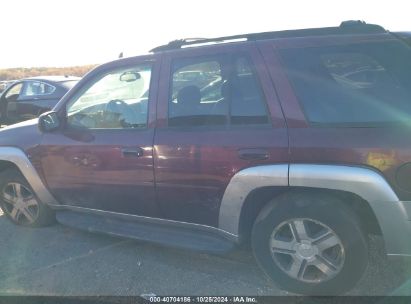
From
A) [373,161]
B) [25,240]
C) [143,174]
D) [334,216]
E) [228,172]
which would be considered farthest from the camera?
[25,240]

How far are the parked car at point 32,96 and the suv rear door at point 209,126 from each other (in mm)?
6789

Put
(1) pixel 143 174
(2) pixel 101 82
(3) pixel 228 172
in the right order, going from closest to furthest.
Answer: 1. (3) pixel 228 172
2. (1) pixel 143 174
3. (2) pixel 101 82

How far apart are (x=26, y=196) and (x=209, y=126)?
2.40m

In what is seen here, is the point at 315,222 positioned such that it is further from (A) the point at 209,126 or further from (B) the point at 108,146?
(B) the point at 108,146

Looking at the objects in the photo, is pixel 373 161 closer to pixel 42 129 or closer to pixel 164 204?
pixel 164 204

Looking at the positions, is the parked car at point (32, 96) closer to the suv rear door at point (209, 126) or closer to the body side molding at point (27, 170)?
the body side molding at point (27, 170)

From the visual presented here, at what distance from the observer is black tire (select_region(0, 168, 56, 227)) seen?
14.0ft

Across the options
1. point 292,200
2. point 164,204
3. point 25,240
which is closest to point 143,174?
point 164,204

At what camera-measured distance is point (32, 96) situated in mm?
9812

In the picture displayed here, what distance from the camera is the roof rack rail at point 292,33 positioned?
9.24 feet

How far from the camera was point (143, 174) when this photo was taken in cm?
335

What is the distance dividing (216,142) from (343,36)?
1149mm

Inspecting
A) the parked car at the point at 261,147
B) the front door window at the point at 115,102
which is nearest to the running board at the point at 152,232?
the parked car at the point at 261,147

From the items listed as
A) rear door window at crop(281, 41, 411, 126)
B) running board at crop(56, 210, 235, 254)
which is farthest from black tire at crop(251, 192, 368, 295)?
rear door window at crop(281, 41, 411, 126)
